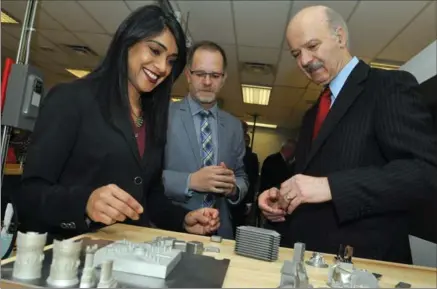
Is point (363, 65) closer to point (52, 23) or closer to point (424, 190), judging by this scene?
point (424, 190)

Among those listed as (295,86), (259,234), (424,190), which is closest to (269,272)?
(259,234)

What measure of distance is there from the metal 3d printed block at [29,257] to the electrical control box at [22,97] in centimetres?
96

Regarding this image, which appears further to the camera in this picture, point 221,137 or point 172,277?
point 221,137

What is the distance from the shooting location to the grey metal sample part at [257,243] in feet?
1.83

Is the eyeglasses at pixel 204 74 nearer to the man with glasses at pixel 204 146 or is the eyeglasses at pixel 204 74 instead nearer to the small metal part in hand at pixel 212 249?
the man with glasses at pixel 204 146

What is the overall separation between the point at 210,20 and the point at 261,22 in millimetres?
425

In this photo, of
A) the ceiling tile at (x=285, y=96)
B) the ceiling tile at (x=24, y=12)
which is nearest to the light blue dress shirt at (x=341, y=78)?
the ceiling tile at (x=24, y=12)

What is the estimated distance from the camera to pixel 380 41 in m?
3.25

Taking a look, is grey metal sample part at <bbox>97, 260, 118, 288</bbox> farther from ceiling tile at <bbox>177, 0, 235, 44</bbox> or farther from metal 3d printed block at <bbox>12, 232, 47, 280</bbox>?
ceiling tile at <bbox>177, 0, 235, 44</bbox>

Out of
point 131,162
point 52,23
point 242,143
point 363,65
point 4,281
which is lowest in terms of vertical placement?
point 4,281

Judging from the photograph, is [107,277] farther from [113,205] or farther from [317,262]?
[317,262]

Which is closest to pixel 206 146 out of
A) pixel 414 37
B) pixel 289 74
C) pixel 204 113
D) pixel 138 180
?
pixel 204 113

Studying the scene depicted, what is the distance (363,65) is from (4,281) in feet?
2.85

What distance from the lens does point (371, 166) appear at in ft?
2.56
